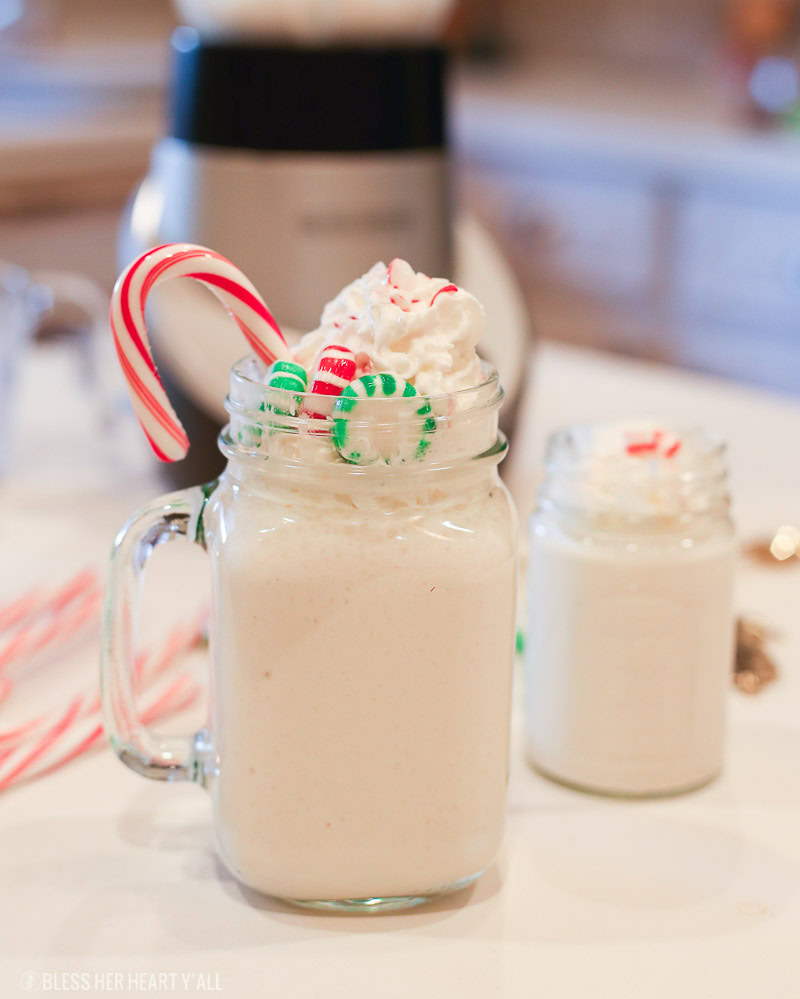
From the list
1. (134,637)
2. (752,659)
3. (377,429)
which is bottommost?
(752,659)

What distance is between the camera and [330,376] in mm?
462

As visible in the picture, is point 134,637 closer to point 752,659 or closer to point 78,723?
point 78,723

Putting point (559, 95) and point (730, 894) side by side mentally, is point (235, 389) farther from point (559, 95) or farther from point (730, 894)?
point (559, 95)

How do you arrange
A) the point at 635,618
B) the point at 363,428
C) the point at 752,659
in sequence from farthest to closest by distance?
the point at 752,659, the point at 635,618, the point at 363,428

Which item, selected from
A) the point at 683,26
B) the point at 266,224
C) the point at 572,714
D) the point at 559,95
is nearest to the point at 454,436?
the point at 572,714

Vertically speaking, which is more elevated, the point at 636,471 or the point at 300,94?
the point at 300,94

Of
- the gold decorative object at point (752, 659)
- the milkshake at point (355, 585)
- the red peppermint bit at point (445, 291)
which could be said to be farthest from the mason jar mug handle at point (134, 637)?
the gold decorative object at point (752, 659)

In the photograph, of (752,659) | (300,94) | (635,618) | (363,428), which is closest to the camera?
(363,428)

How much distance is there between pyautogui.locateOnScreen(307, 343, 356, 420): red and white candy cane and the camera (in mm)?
458

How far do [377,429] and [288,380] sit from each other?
1.7 inches

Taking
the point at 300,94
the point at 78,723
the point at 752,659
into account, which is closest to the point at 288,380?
the point at 78,723

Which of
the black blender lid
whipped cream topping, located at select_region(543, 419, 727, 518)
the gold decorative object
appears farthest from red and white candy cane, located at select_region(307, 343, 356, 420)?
the black blender lid

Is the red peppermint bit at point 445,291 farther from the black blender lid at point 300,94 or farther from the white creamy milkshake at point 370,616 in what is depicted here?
the black blender lid at point 300,94

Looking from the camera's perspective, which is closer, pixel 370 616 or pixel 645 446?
pixel 370 616
